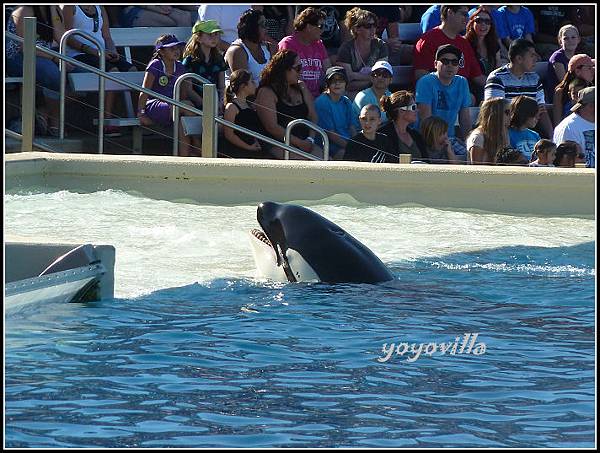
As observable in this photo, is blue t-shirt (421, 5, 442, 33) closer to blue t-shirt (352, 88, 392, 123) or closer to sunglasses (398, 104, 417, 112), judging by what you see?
blue t-shirt (352, 88, 392, 123)

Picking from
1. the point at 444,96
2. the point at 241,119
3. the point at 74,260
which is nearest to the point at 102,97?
the point at 241,119

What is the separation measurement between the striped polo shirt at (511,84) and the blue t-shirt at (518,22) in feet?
3.91

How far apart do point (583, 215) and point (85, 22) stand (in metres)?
4.76

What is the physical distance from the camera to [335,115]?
10.9 metres

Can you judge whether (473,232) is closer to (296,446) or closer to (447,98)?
(447,98)

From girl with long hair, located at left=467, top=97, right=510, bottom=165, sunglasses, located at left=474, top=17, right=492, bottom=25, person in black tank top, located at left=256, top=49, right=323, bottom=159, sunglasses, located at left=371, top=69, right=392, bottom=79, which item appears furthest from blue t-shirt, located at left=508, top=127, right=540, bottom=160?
sunglasses, located at left=474, top=17, right=492, bottom=25

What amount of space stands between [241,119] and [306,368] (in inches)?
231

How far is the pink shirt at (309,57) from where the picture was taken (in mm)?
11312

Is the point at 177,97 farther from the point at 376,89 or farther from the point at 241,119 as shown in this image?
the point at 376,89

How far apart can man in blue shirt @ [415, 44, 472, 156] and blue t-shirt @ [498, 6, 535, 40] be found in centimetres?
156

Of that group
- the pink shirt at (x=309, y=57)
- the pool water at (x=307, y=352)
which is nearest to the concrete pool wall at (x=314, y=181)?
the pool water at (x=307, y=352)

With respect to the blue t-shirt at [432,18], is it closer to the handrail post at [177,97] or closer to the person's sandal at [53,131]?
the handrail post at [177,97]

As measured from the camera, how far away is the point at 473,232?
8.66 m

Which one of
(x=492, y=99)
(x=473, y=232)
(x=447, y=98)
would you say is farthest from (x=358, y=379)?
(x=447, y=98)
